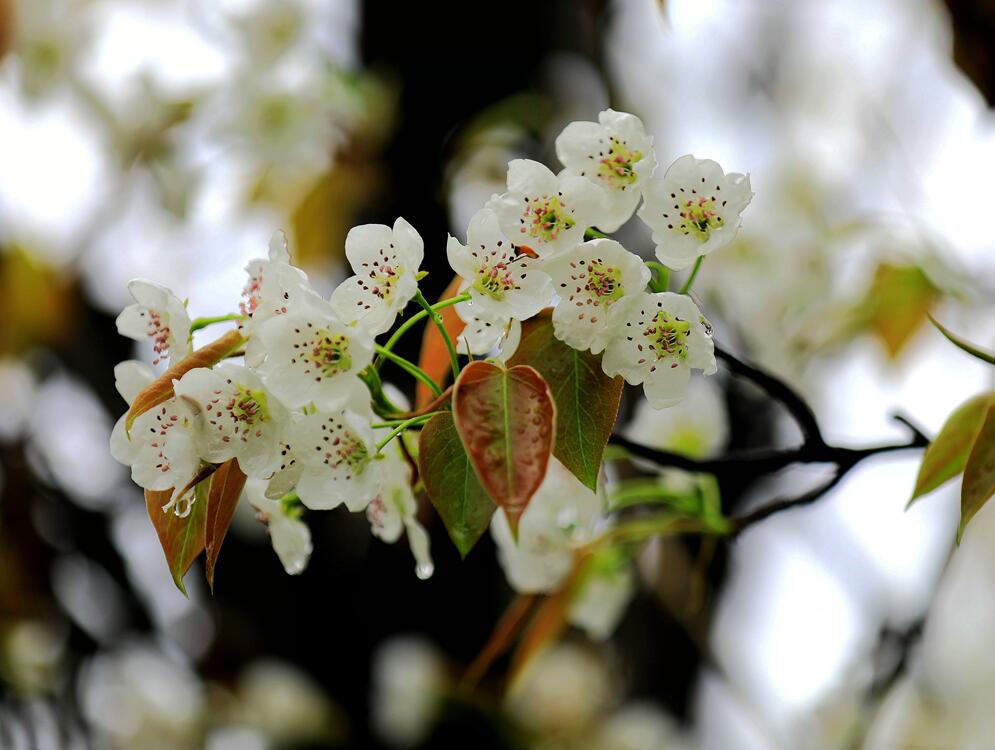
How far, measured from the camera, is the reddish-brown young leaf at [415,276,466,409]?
2.09 ft

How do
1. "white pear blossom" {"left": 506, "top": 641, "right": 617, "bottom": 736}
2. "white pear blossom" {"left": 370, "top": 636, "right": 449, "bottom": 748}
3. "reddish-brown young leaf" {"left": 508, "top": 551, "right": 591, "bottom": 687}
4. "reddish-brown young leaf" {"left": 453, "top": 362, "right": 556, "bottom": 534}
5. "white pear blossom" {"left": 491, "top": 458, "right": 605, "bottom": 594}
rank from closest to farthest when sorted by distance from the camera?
"reddish-brown young leaf" {"left": 453, "top": 362, "right": 556, "bottom": 534}, "white pear blossom" {"left": 491, "top": 458, "right": 605, "bottom": 594}, "reddish-brown young leaf" {"left": 508, "top": 551, "right": 591, "bottom": 687}, "white pear blossom" {"left": 370, "top": 636, "right": 449, "bottom": 748}, "white pear blossom" {"left": 506, "top": 641, "right": 617, "bottom": 736}

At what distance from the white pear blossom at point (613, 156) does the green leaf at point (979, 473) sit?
0.22 meters

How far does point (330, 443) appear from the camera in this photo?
0.54 m

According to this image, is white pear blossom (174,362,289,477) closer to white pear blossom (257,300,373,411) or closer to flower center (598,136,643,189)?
white pear blossom (257,300,373,411)

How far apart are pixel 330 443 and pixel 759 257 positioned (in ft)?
4.44

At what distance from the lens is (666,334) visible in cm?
54

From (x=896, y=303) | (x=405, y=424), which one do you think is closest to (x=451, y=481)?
(x=405, y=424)

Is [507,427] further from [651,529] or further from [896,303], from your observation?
[896,303]

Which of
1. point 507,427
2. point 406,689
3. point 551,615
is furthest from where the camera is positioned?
point 406,689

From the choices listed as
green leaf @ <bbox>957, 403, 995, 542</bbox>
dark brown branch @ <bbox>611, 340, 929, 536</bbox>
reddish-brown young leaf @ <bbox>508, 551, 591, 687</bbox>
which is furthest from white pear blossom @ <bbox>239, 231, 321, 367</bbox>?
reddish-brown young leaf @ <bbox>508, 551, 591, 687</bbox>

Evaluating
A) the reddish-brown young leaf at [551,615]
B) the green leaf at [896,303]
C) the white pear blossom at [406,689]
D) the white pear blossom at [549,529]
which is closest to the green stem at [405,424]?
the white pear blossom at [549,529]

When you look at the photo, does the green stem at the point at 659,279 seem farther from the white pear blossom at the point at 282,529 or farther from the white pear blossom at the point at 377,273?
the white pear blossom at the point at 282,529

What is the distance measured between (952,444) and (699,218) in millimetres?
215

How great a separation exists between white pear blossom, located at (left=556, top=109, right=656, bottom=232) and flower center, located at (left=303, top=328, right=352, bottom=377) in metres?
0.15
